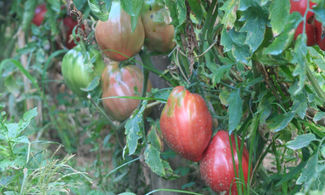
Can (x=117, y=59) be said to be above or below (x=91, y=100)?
above

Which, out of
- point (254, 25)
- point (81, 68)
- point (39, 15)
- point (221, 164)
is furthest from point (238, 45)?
point (39, 15)

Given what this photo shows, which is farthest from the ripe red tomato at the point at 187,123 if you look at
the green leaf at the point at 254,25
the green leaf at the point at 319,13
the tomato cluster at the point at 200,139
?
the green leaf at the point at 319,13

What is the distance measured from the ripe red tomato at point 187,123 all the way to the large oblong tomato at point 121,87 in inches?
8.2

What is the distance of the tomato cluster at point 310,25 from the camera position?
609mm

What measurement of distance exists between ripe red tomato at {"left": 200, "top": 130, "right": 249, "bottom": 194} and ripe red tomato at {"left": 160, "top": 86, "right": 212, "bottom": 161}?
2 centimetres

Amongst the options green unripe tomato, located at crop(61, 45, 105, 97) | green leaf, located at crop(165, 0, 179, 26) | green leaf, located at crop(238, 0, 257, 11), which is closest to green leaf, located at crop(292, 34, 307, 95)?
green leaf, located at crop(238, 0, 257, 11)

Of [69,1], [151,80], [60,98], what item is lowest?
[60,98]

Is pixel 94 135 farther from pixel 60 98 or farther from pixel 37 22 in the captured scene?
pixel 37 22

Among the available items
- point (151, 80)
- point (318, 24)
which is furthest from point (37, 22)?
point (318, 24)

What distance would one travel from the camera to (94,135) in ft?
4.41

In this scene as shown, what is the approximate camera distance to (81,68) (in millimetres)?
1156

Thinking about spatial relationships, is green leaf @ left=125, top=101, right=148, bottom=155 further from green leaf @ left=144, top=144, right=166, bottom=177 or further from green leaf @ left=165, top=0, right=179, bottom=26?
green leaf @ left=165, top=0, right=179, bottom=26

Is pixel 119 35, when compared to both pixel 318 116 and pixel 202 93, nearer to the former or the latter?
pixel 202 93

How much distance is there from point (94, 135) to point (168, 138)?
53cm
